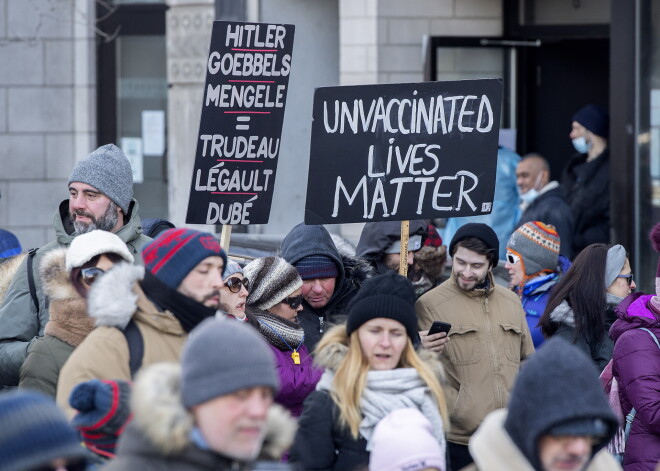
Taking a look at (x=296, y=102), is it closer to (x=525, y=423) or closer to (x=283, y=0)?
(x=283, y=0)

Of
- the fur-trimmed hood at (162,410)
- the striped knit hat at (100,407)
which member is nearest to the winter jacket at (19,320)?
the striped knit hat at (100,407)

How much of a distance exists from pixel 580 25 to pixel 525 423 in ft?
32.6

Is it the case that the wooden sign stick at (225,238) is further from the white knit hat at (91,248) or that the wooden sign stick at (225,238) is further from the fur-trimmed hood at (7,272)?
the white knit hat at (91,248)

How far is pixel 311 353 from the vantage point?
5.66 m

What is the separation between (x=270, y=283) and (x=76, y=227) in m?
0.96

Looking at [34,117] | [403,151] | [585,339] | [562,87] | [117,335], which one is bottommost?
[585,339]

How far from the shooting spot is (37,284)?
19.2 feet

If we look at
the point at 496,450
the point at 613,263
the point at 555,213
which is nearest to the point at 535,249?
the point at 613,263

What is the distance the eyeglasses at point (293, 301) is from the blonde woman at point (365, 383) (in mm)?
971

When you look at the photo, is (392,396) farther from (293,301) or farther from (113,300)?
(293,301)

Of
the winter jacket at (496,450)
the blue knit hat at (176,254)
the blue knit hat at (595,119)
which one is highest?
the blue knit hat at (595,119)

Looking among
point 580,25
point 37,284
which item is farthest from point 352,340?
point 580,25

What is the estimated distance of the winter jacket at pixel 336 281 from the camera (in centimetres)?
641

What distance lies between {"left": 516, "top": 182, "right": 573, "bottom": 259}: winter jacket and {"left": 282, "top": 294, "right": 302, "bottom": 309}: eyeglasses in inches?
176
